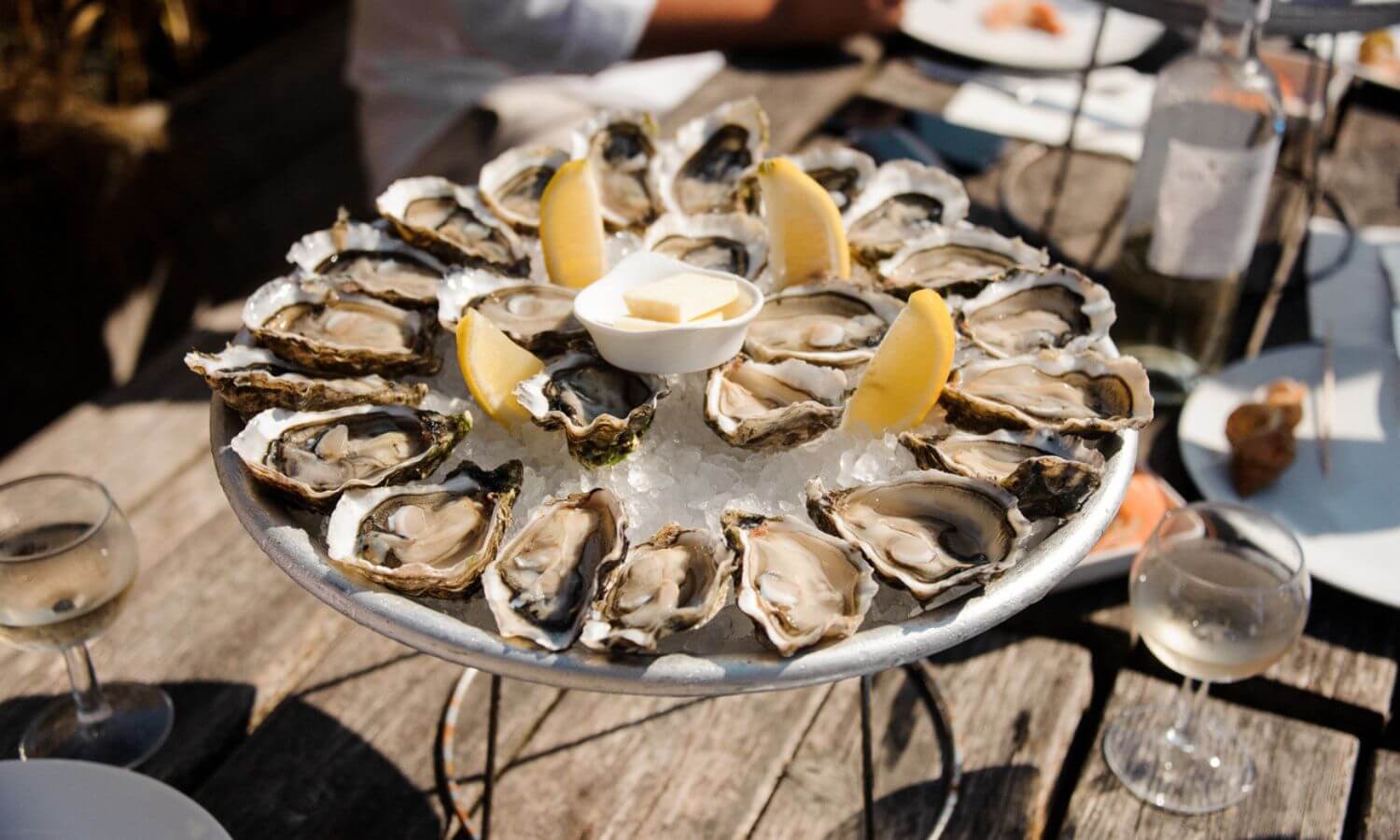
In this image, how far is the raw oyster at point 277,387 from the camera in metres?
1.05

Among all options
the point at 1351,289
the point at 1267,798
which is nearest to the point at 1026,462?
the point at 1267,798

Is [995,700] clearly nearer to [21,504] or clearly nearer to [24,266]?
[21,504]

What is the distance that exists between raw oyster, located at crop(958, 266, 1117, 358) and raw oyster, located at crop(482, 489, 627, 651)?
1.46 ft

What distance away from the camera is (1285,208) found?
7.21 ft

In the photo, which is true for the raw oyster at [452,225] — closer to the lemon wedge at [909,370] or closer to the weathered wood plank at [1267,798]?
the lemon wedge at [909,370]

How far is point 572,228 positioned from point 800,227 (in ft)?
0.76

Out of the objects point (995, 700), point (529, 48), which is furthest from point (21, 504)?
point (529, 48)

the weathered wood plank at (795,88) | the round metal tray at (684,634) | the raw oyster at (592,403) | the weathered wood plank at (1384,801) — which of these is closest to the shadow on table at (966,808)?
the weathered wood plank at (1384,801)

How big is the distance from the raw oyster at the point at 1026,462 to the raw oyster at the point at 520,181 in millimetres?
547

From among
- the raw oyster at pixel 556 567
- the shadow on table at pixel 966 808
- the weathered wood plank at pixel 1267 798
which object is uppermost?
the raw oyster at pixel 556 567

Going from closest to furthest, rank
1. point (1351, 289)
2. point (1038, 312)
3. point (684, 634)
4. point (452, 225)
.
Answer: point (684, 634) → point (1038, 312) → point (452, 225) → point (1351, 289)

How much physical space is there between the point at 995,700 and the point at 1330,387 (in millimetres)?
773

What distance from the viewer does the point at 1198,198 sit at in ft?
5.42

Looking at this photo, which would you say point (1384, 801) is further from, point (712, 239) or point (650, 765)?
point (712, 239)
